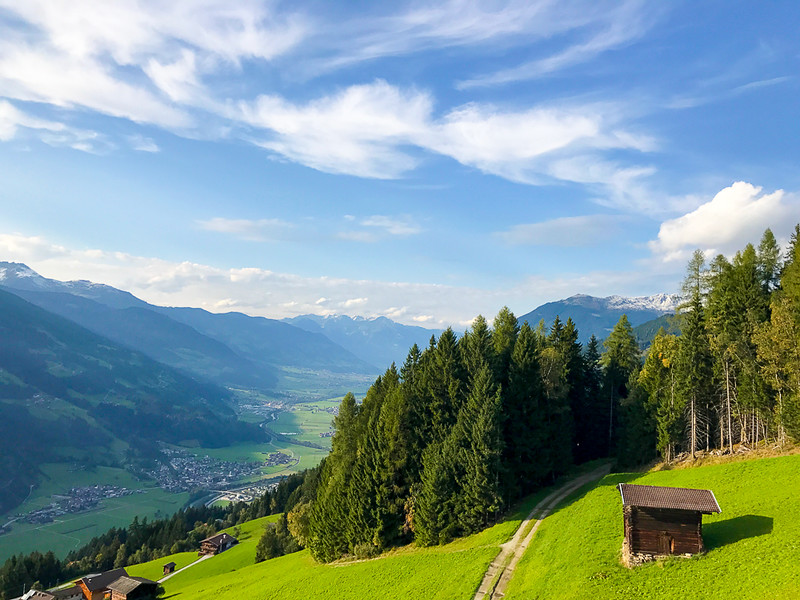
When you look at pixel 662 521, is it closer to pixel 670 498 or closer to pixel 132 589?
pixel 670 498

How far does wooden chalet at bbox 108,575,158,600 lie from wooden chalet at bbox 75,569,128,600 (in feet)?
20.1

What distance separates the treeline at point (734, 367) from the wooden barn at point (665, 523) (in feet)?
78.2

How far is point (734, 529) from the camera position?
32.9m

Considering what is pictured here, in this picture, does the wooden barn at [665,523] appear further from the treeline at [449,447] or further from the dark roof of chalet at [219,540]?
the dark roof of chalet at [219,540]

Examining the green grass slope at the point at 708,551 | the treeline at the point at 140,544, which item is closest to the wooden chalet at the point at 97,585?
the treeline at the point at 140,544

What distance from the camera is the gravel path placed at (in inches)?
1403

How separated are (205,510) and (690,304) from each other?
515 ft

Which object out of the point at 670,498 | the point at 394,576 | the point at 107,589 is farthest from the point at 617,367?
the point at 107,589

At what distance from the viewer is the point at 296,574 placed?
54.3 meters

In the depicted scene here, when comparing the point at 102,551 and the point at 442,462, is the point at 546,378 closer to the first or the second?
the point at 442,462

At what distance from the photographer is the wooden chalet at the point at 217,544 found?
4316 inches

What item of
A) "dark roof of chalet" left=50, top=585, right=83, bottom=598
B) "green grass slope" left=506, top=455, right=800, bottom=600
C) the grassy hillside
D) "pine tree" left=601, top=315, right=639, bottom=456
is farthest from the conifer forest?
"dark roof of chalet" left=50, top=585, right=83, bottom=598

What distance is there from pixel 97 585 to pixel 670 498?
91674 millimetres

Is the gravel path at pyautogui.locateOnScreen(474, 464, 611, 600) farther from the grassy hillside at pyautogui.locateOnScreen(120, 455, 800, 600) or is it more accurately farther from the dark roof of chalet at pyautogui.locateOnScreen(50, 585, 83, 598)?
the dark roof of chalet at pyautogui.locateOnScreen(50, 585, 83, 598)
